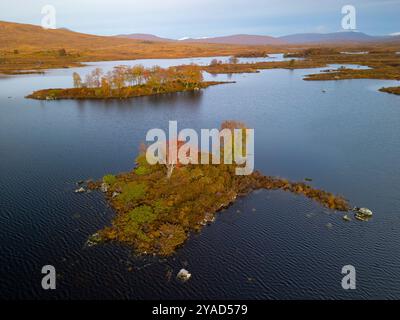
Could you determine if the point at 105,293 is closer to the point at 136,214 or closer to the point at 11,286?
the point at 11,286

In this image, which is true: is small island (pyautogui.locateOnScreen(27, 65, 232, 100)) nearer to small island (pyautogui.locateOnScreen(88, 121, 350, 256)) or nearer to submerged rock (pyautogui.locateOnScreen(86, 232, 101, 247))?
small island (pyautogui.locateOnScreen(88, 121, 350, 256))

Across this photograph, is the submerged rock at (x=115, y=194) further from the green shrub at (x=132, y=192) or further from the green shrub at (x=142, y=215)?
the green shrub at (x=142, y=215)

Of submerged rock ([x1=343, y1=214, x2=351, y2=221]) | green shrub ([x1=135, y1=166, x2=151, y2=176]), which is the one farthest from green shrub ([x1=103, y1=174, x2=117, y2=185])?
submerged rock ([x1=343, y1=214, x2=351, y2=221])

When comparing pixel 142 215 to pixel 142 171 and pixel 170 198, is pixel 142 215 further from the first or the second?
pixel 142 171
